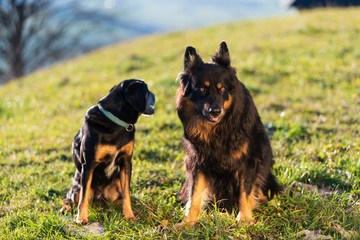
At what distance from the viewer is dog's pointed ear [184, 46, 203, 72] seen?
3.44 meters

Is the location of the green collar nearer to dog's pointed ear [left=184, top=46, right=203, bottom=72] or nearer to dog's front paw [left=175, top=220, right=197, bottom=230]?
dog's pointed ear [left=184, top=46, right=203, bottom=72]

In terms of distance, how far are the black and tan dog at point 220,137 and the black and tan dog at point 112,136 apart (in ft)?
1.45

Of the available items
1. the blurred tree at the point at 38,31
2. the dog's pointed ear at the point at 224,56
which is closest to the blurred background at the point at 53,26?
the blurred tree at the point at 38,31

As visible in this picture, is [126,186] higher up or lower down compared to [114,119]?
lower down

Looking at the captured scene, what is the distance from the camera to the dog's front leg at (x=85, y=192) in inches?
140

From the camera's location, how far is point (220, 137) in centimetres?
354

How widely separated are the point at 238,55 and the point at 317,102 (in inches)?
170

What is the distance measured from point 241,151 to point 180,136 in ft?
9.42

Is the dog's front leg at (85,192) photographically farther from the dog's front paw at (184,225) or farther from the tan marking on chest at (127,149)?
the dog's front paw at (184,225)

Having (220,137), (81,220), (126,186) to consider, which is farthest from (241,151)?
(81,220)

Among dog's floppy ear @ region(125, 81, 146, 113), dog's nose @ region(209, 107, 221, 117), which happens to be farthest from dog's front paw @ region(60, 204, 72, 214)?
dog's nose @ region(209, 107, 221, 117)

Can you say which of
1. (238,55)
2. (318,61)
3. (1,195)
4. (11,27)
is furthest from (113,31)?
(1,195)

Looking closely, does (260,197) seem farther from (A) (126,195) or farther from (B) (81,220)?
(B) (81,220)

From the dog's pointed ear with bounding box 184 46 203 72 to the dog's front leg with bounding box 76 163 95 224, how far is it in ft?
4.53
